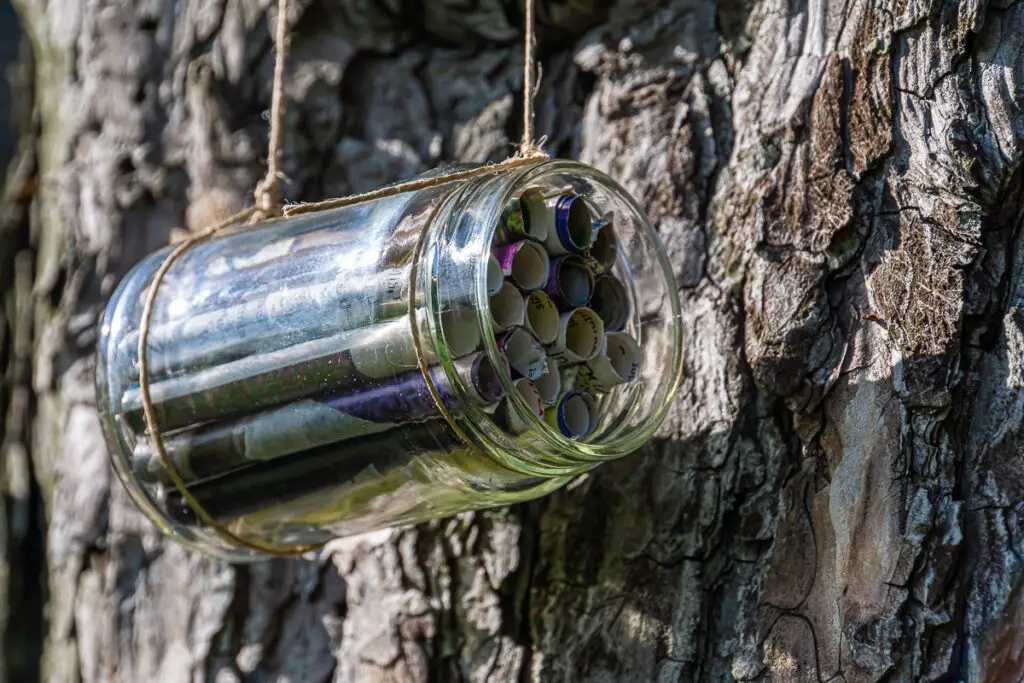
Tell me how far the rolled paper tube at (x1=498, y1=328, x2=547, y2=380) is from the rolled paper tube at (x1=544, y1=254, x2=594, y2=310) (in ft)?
0.30

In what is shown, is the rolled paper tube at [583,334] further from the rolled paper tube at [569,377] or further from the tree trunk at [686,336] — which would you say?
the tree trunk at [686,336]

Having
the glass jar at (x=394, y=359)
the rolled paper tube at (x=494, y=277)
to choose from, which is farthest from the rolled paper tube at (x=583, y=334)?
the rolled paper tube at (x=494, y=277)

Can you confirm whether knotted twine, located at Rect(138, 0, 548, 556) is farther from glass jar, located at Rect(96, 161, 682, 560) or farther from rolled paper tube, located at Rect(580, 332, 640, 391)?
rolled paper tube, located at Rect(580, 332, 640, 391)

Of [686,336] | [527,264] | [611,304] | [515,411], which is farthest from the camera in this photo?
[686,336]

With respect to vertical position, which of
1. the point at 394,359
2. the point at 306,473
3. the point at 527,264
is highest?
the point at 527,264

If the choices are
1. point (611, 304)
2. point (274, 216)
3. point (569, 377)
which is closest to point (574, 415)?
point (569, 377)

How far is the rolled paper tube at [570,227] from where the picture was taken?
40.6 inches

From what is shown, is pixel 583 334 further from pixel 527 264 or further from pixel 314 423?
pixel 314 423

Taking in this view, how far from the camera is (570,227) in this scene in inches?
41.5

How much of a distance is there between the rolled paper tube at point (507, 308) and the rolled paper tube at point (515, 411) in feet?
0.19

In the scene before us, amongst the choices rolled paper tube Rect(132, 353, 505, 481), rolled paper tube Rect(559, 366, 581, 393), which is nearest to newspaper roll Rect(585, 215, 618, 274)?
rolled paper tube Rect(559, 366, 581, 393)

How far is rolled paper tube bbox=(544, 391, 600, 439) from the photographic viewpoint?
1.00 metres

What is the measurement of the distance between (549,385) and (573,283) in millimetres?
126

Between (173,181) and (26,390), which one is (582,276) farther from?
(26,390)
